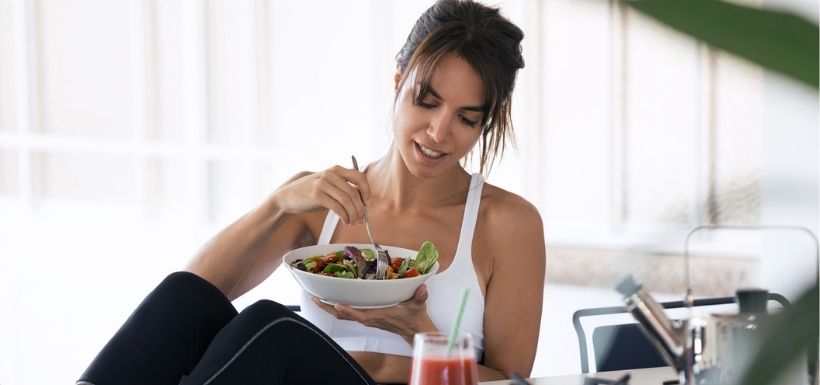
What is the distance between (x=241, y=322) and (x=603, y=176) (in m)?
3.17

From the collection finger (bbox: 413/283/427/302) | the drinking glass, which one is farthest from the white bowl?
the drinking glass

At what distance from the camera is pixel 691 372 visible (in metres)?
1.17

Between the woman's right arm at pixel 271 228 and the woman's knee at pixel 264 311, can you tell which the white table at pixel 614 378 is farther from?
the woman's right arm at pixel 271 228

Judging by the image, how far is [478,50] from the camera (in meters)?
1.94

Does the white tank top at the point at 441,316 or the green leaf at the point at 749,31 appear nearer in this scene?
the green leaf at the point at 749,31

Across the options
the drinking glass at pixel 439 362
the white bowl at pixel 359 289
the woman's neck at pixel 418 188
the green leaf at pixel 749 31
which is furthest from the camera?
the woman's neck at pixel 418 188

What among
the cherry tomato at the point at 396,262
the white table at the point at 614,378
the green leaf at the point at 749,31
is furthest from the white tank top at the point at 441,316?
the green leaf at the point at 749,31

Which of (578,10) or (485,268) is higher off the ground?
(578,10)

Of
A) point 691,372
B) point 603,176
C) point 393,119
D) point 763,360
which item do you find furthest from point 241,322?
point 603,176

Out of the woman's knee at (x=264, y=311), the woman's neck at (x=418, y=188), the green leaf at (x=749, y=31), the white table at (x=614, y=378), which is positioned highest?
the green leaf at (x=749, y=31)

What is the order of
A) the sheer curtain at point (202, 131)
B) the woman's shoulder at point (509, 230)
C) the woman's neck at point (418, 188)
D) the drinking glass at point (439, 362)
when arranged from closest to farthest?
the drinking glass at point (439, 362), the woman's shoulder at point (509, 230), the woman's neck at point (418, 188), the sheer curtain at point (202, 131)

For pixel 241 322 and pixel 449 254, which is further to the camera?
pixel 449 254

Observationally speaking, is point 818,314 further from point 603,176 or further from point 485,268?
point 603,176

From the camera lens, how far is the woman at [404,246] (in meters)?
1.66
